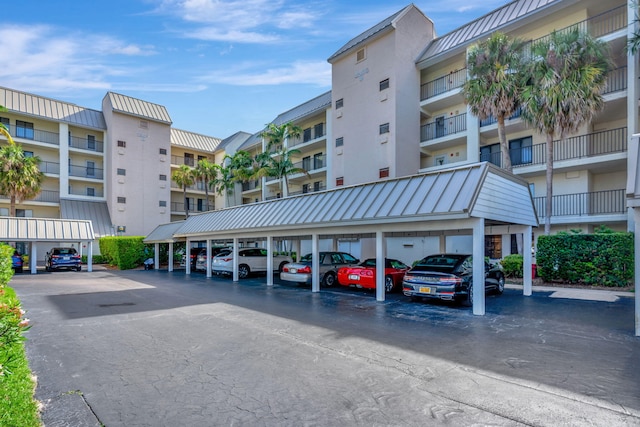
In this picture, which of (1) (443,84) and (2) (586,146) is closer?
(2) (586,146)

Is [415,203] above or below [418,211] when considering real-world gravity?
above

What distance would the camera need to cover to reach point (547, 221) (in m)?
18.0

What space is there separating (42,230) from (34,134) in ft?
51.4

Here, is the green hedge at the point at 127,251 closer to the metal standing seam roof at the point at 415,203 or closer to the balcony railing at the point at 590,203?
the metal standing seam roof at the point at 415,203

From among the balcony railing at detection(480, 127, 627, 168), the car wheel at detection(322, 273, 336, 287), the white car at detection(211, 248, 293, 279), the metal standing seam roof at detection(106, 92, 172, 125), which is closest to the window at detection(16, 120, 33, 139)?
the metal standing seam roof at detection(106, 92, 172, 125)

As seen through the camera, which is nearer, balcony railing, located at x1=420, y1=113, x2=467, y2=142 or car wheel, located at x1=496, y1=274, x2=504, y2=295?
car wheel, located at x1=496, y1=274, x2=504, y2=295

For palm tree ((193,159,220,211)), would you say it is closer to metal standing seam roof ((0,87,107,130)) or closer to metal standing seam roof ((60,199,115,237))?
metal standing seam roof ((60,199,115,237))

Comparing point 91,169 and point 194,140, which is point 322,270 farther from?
point 194,140

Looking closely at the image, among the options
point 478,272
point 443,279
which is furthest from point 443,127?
point 478,272

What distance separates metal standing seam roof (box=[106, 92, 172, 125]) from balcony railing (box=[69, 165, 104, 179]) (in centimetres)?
655

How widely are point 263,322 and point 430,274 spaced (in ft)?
16.6

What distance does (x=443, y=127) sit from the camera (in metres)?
25.1

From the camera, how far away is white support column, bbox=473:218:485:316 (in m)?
9.66

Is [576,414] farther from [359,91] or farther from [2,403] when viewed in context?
[359,91]
